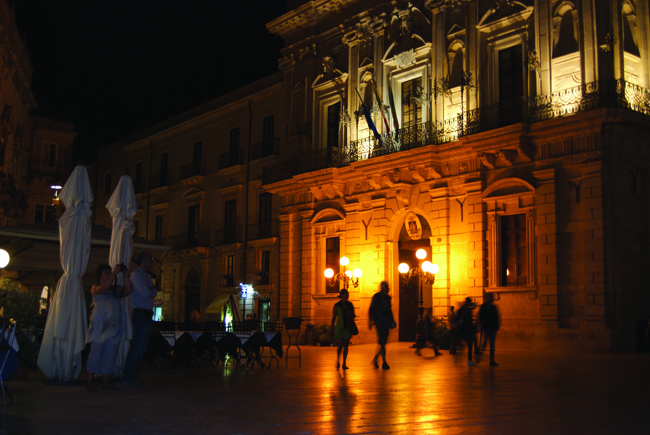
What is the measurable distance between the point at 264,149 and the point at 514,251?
14757mm

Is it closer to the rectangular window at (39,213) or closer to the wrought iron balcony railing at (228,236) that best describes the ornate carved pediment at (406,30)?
the wrought iron balcony railing at (228,236)

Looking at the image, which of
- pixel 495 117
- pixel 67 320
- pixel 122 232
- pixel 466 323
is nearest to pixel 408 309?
pixel 495 117

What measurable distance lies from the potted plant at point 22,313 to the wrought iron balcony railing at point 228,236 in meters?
22.0

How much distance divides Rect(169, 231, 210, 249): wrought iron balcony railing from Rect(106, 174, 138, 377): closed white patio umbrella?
80.2 feet

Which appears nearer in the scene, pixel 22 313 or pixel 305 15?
pixel 22 313

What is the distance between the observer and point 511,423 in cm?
627

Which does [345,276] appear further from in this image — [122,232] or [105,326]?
[105,326]

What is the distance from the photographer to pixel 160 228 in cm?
3938

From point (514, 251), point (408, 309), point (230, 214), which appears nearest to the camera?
point (514, 251)

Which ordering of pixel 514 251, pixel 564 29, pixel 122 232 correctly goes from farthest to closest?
pixel 514 251 → pixel 564 29 → pixel 122 232

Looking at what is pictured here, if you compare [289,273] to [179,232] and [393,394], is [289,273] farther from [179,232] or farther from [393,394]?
[393,394]

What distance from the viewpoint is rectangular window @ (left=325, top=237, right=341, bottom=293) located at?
2602 centimetres

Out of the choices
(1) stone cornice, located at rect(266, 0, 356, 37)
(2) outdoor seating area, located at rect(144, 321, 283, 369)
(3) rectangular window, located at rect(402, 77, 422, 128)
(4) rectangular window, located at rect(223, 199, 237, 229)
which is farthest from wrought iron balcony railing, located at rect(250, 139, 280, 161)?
(2) outdoor seating area, located at rect(144, 321, 283, 369)

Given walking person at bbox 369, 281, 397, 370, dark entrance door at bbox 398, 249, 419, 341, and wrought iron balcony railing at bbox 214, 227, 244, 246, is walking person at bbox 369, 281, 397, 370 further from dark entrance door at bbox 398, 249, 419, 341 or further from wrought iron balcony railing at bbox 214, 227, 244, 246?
wrought iron balcony railing at bbox 214, 227, 244, 246
